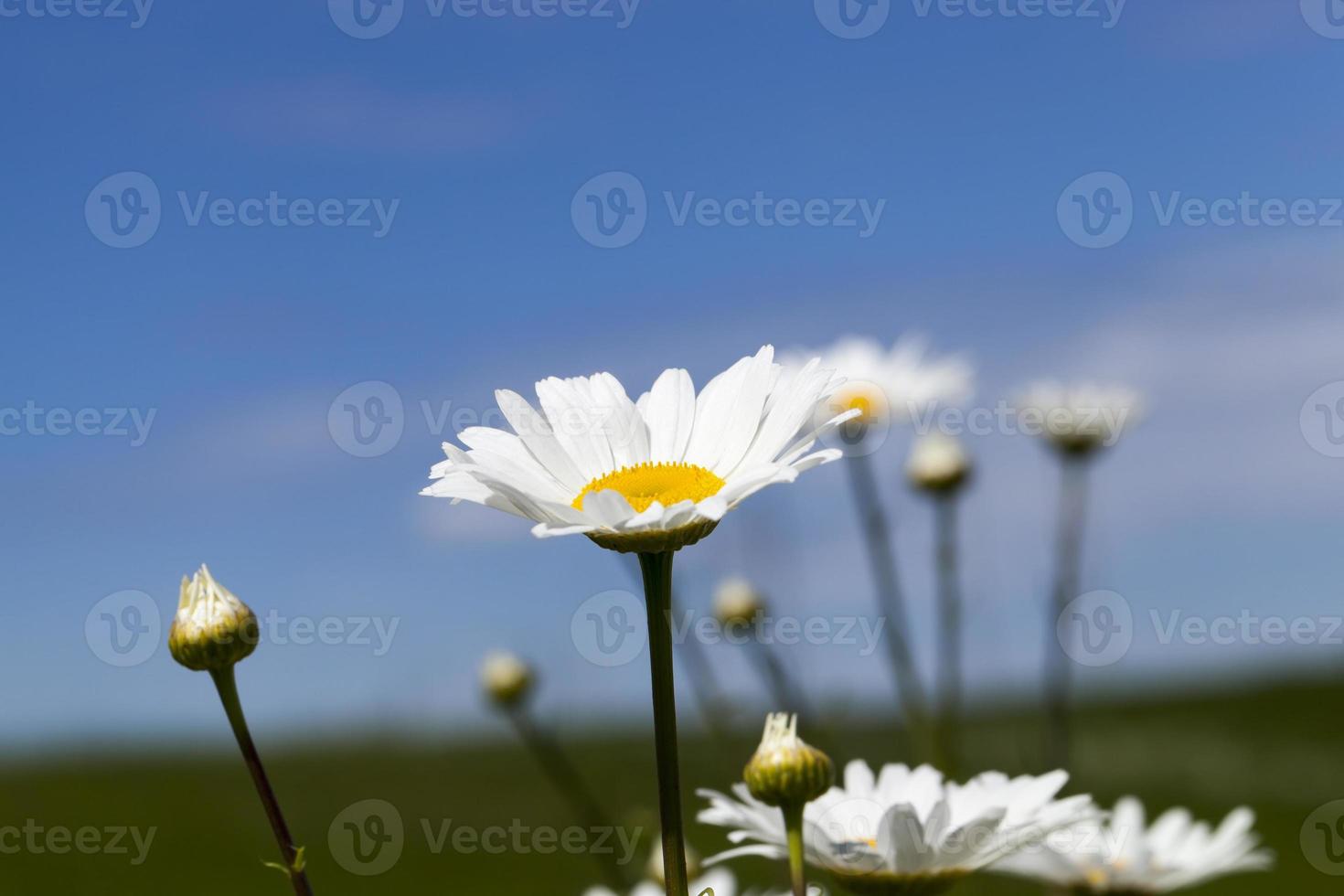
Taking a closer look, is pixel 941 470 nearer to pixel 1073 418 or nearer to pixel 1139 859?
pixel 1073 418

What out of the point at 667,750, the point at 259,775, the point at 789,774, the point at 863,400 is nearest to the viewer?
the point at 667,750

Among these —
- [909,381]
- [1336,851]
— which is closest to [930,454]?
[909,381]

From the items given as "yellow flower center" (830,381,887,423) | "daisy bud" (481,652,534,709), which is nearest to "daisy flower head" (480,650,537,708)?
"daisy bud" (481,652,534,709)

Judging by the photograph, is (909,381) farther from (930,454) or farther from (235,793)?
(235,793)

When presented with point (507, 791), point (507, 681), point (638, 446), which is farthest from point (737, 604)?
point (507, 791)

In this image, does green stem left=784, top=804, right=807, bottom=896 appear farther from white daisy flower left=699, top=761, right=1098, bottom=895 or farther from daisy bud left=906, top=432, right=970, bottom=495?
daisy bud left=906, top=432, right=970, bottom=495

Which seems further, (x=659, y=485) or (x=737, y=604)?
(x=737, y=604)

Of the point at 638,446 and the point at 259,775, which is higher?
the point at 638,446
